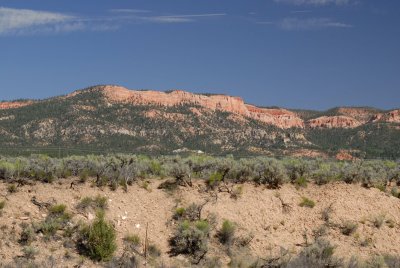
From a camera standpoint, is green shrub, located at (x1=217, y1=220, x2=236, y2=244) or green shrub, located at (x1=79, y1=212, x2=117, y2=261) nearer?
green shrub, located at (x1=79, y1=212, x2=117, y2=261)

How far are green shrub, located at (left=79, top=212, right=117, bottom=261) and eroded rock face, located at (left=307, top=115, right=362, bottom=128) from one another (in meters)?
156

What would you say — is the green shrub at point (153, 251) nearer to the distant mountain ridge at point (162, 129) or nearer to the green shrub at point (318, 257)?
the green shrub at point (318, 257)

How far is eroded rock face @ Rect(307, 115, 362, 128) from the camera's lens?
170 metres

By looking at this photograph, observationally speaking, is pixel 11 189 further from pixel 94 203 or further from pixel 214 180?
pixel 214 180

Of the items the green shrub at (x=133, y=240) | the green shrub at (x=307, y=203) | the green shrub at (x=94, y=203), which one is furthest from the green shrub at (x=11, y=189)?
the green shrub at (x=307, y=203)

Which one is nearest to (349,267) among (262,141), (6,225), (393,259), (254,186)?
(393,259)

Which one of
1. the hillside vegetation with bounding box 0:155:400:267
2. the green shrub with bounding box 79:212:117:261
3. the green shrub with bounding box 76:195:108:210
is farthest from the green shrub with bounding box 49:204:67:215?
the green shrub with bounding box 79:212:117:261

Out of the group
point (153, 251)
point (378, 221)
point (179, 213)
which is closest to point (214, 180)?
point (179, 213)

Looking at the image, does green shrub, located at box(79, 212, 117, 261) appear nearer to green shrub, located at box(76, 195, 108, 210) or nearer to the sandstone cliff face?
green shrub, located at box(76, 195, 108, 210)

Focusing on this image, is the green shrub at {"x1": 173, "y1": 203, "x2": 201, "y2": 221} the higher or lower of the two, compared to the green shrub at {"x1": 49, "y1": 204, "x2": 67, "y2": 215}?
lower

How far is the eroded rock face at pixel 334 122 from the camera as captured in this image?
559 ft

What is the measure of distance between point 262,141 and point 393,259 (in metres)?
107

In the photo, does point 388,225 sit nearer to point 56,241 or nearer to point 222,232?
point 222,232

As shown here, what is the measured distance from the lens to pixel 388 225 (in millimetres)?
21609
